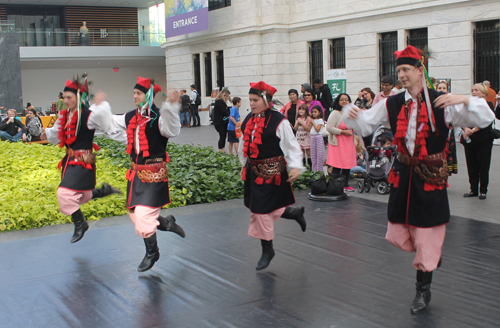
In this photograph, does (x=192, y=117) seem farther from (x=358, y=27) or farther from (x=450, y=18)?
(x=450, y=18)

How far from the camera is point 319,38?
19438mm

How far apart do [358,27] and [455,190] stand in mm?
10220

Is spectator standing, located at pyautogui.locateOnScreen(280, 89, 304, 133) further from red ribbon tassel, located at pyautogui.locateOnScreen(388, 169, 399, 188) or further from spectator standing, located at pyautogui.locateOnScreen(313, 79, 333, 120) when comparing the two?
red ribbon tassel, located at pyautogui.locateOnScreen(388, 169, 399, 188)

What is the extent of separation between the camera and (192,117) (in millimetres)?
24672

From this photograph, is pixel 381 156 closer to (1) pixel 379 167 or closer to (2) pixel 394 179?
(1) pixel 379 167

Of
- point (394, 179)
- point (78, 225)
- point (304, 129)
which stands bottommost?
point (78, 225)

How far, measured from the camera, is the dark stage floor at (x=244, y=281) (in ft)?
13.4

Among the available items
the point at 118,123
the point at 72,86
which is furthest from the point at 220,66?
the point at 118,123

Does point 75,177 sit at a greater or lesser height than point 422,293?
greater

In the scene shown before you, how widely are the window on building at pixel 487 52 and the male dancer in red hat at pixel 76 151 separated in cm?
1214

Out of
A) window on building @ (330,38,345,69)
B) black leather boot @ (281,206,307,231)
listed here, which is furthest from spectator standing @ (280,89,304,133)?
window on building @ (330,38,345,69)

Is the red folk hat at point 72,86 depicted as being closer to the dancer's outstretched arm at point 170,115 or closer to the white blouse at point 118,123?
the white blouse at point 118,123

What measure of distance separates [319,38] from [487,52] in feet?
20.7

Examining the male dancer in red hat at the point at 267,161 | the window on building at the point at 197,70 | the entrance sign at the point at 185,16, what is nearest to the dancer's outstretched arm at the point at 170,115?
the male dancer in red hat at the point at 267,161
